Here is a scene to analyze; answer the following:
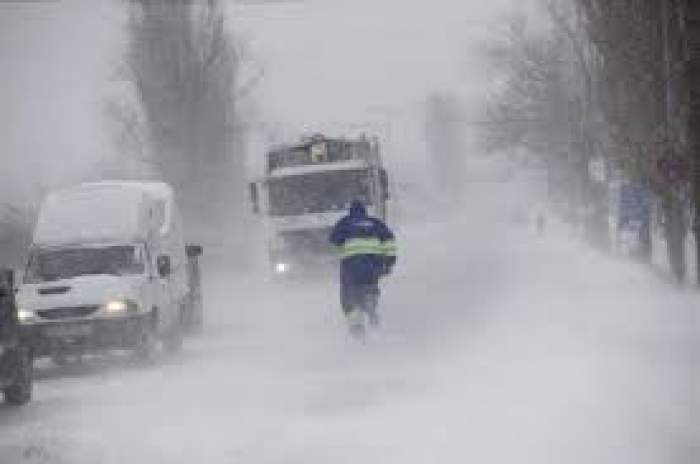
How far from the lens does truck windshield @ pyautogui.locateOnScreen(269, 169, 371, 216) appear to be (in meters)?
A: 36.8

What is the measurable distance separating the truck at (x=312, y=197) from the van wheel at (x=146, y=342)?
14118 mm

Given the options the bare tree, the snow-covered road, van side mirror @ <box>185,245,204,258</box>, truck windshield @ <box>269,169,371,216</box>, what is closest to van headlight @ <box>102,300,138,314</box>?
the snow-covered road

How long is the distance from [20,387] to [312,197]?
19.0m

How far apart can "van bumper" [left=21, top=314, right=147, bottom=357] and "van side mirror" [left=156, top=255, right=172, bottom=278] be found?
1.39 m

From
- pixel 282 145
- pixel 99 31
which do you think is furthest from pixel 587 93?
pixel 99 31

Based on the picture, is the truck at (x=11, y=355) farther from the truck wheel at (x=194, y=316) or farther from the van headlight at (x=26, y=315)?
the truck wheel at (x=194, y=316)

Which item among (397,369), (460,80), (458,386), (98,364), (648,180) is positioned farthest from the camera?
(460,80)

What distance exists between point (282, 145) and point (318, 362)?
59.1 ft

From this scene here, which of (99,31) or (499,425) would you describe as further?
(99,31)

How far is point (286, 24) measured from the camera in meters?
192

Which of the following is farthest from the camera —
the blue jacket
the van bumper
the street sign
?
the street sign

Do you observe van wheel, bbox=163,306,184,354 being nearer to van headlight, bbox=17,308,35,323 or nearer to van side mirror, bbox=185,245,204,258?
van headlight, bbox=17,308,35,323

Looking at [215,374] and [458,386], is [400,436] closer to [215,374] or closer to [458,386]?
[458,386]

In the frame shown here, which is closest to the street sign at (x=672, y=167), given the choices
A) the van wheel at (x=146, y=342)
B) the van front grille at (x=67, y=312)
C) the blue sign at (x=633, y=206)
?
the blue sign at (x=633, y=206)
